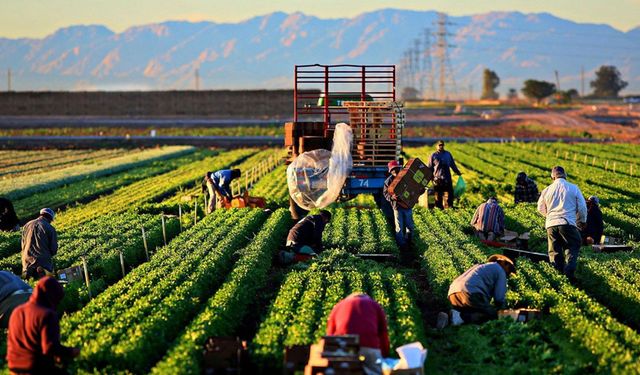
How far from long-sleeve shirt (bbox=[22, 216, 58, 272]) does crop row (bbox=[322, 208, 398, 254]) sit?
6013 millimetres

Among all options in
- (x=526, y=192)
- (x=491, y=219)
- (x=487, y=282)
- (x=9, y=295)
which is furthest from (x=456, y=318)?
(x=526, y=192)

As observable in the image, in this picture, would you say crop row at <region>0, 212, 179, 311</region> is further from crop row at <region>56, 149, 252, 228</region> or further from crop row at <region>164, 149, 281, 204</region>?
crop row at <region>164, 149, 281, 204</region>

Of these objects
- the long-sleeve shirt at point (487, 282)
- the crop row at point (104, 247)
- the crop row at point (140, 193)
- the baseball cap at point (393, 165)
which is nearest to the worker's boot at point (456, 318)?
the long-sleeve shirt at point (487, 282)

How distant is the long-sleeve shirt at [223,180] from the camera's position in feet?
87.6

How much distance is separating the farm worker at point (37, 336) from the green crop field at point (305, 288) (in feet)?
1.39

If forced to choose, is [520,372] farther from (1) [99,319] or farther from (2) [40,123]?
(2) [40,123]

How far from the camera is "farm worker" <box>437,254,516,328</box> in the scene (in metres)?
14.6

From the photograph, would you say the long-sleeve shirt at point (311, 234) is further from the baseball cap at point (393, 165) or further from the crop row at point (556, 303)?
the baseball cap at point (393, 165)

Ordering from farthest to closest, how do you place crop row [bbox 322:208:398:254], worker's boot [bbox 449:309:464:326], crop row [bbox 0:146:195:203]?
crop row [bbox 0:146:195:203]
crop row [bbox 322:208:398:254]
worker's boot [bbox 449:309:464:326]

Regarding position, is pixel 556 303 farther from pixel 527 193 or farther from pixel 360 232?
pixel 527 193

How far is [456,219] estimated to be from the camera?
25.1 meters

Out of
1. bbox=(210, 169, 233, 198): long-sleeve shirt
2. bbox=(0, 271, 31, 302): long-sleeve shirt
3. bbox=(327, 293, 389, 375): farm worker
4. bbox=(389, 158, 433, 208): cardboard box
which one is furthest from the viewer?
bbox=(210, 169, 233, 198): long-sleeve shirt

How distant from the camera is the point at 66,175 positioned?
43.2 meters

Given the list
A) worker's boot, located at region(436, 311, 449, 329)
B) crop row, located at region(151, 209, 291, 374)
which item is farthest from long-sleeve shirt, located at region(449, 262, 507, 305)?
crop row, located at region(151, 209, 291, 374)
